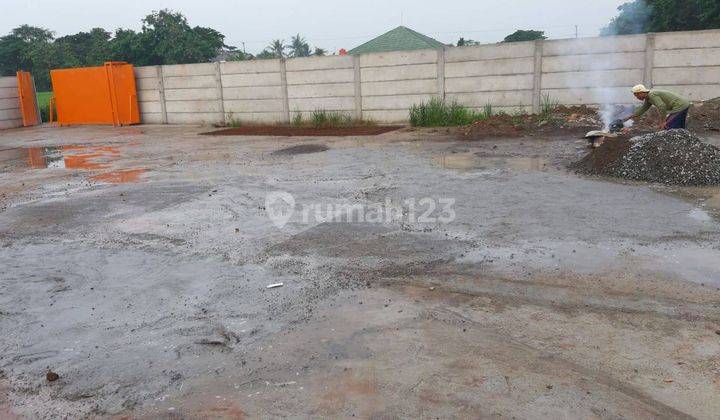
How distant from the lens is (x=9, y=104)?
22.4 m

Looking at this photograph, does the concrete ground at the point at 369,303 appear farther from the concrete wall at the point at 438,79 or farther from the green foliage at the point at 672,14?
the green foliage at the point at 672,14

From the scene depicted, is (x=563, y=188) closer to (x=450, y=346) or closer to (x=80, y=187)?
(x=450, y=346)

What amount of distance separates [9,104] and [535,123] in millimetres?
20202

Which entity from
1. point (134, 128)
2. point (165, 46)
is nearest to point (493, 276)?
point (134, 128)

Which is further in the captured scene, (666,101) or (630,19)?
(630,19)

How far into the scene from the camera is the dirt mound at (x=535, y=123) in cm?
1334

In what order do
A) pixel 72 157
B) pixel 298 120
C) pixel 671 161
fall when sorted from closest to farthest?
pixel 671 161 < pixel 72 157 < pixel 298 120

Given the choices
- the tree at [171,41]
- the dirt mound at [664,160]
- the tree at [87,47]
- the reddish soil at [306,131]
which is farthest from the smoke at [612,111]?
the tree at [87,47]

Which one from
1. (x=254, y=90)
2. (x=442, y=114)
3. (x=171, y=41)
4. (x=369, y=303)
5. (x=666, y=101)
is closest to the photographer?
(x=369, y=303)

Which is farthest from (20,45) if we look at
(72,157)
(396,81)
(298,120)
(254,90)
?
(396,81)

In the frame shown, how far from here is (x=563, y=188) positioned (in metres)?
7.64

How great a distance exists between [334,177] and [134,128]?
1342 cm

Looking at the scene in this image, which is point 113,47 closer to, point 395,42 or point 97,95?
point 97,95

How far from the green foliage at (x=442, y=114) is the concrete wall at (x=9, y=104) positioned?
16.6 metres
